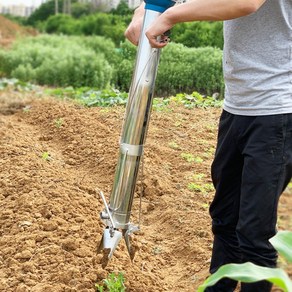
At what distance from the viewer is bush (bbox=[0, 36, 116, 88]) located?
1091 cm

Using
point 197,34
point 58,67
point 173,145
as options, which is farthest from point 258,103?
point 58,67

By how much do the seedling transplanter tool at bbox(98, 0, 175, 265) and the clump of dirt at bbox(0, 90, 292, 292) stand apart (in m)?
0.34

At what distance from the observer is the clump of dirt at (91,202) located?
2.80 metres

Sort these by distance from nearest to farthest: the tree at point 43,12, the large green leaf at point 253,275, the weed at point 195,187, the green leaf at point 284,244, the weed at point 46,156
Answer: the large green leaf at point 253,275 → the green leaf at point 284,244 → the weed at point 195,187 → the weed at point 46,156 → the tree at point 43,12

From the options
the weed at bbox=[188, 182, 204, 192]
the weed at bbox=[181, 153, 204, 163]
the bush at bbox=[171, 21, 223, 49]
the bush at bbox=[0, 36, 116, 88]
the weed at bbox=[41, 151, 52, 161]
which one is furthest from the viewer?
the bush at bbox=[0, 36, 116, 88]

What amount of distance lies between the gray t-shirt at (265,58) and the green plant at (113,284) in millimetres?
937

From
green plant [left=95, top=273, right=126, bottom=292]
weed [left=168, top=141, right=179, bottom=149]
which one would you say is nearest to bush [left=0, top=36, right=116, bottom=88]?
weed [left=168, top=141, right=179, bottom=149]

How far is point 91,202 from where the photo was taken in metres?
3.68

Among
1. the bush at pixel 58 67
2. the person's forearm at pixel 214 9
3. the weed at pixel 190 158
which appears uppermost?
the person's forearm at pixel 214 9

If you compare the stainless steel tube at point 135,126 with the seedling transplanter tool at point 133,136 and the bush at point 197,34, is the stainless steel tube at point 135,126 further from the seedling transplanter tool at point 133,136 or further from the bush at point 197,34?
the bush at point 197,34

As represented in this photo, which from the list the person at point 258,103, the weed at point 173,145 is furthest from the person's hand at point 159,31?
the weed at point 173,145

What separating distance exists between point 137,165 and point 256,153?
564mm

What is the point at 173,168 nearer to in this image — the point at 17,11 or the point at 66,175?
the point at 66,175

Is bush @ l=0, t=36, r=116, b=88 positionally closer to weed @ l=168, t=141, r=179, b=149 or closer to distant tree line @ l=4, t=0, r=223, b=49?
distant tree line @ l=4, t=0, r=223, b=49
